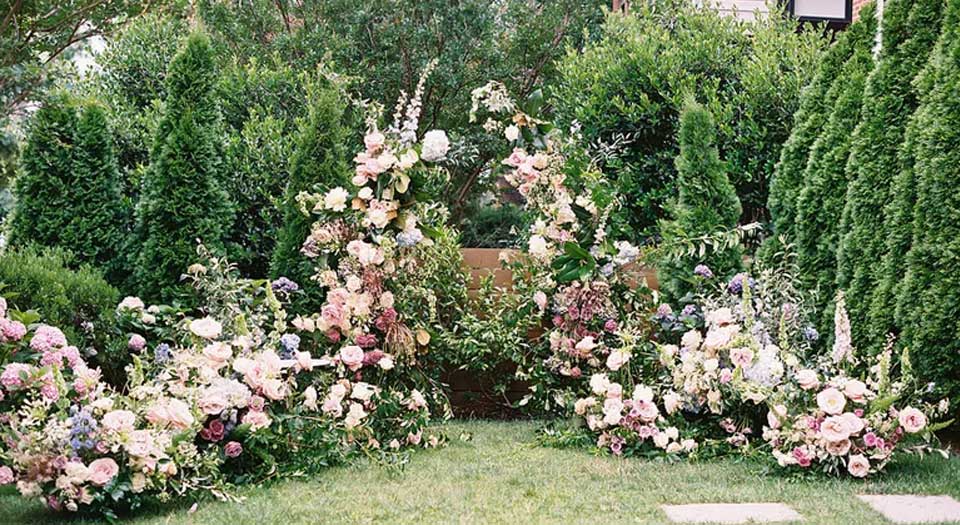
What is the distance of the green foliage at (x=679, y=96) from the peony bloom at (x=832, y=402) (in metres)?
2.29

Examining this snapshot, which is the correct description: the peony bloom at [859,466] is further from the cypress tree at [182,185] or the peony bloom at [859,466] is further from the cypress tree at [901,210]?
the cypress tree at [182,185]

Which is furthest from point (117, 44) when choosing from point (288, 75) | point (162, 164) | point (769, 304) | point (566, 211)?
point (769, 304)

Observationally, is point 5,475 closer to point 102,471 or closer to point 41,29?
point 102,471

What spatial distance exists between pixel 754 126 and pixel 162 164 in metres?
3.83

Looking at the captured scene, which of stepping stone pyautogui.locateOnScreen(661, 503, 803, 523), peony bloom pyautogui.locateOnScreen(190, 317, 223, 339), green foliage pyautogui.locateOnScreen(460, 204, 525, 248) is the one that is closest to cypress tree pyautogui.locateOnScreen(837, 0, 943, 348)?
stepping stone pyautogui.locateOnScreen(661, 503, 803, 523)

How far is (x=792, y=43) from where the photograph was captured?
6.20 meters

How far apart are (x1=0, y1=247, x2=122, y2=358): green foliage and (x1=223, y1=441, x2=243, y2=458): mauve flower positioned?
1193 millimetres

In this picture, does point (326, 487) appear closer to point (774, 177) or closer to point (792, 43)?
point (774, 177)

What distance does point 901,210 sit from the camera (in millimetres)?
4254

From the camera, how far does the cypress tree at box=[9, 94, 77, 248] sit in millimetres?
5188

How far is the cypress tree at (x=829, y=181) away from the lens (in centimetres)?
483

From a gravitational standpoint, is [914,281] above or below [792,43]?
below

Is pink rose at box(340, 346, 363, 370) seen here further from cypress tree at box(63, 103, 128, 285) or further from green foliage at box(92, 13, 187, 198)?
green foliage at box(92, 13, 187, 198)

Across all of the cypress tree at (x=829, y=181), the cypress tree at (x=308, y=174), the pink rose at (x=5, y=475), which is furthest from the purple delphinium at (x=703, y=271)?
the pink rose at (x=5, y=475)
